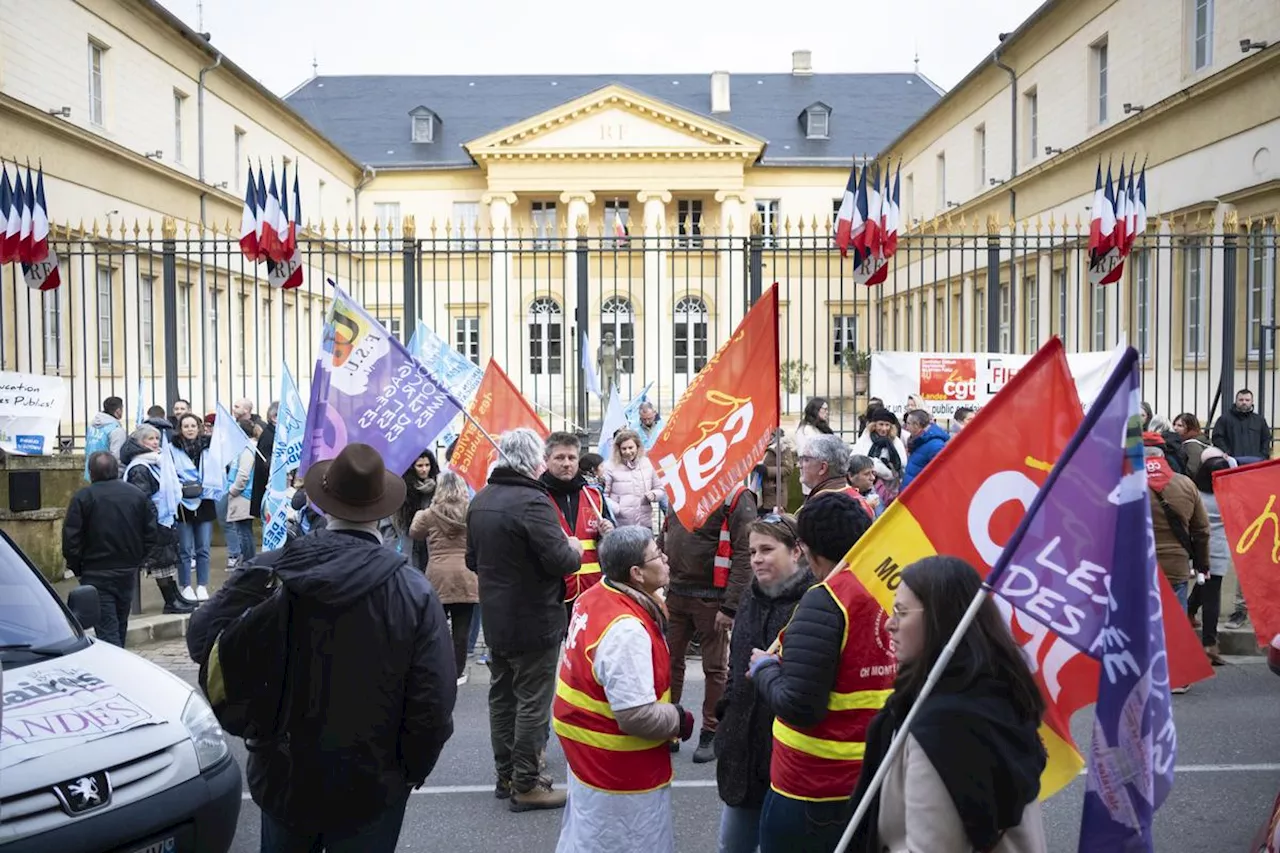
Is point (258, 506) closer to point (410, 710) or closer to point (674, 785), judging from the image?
point (674, 785)

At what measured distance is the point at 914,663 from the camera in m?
2.70

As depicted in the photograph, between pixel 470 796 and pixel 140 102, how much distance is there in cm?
2486

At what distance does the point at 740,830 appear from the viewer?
13.1ft

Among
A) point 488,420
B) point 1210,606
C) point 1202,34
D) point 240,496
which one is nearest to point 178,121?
point 240,496

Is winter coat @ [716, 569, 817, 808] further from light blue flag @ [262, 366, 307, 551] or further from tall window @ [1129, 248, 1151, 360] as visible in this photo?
tall window @ [1129, 248, 1151, 360]

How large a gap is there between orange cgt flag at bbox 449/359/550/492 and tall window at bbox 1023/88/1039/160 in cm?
2446

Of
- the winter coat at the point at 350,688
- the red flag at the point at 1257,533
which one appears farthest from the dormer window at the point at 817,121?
the winter coat at the point at 350,688

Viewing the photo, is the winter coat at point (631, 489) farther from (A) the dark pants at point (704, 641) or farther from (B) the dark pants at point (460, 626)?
(A) the dark pants at point (704, 641)

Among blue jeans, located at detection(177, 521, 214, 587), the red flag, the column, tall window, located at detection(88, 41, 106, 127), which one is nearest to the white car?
the red flag

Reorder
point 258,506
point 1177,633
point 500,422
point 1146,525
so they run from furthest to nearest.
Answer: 1. point 258,506
2. point 500,422
3. point 1177,633
4. point 1146,525

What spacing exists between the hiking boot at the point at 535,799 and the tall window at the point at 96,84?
23.0 m

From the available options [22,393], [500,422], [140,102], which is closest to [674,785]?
[500,422]

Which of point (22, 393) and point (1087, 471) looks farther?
point (22, 393)

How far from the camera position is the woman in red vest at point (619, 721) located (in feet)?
12.5
